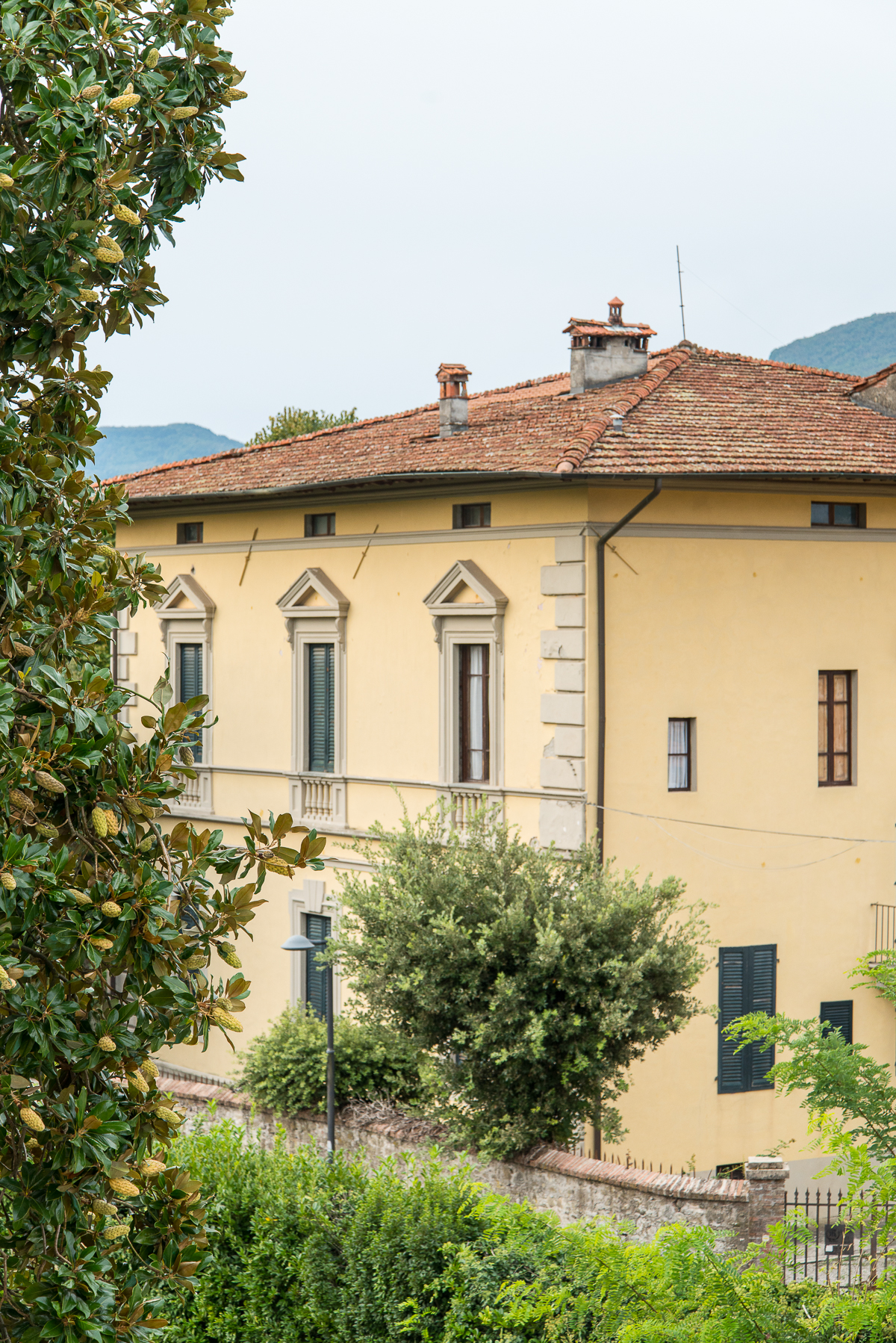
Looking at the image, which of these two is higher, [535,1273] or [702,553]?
[702,553]

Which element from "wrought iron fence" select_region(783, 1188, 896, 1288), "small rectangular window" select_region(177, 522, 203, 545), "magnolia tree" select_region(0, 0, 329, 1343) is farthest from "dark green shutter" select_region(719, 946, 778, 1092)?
"magnolia tree" select_region(0, 0, 329, 1343)

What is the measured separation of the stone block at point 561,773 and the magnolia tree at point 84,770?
12409 millimetres

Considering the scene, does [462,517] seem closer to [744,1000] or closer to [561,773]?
[561,773]

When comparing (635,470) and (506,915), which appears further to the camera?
(635,470)

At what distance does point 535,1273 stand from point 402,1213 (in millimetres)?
1051

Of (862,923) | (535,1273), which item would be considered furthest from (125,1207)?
(862,923)

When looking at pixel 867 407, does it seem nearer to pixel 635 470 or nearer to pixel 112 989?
pixel 635 470

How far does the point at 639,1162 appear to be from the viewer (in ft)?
55.9

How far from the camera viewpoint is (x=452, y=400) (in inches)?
850

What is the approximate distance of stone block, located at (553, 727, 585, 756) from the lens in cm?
1745

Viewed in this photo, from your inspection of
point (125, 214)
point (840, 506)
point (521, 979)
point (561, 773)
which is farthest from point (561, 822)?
point (125, 214)

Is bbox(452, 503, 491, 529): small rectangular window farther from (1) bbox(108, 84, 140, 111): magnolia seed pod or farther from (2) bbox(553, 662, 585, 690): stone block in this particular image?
(1) bbox(108, 84, 140, 111): magnolia seed pod

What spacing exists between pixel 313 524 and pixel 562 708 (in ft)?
19.8

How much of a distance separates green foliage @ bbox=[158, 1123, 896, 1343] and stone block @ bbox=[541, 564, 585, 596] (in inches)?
317
